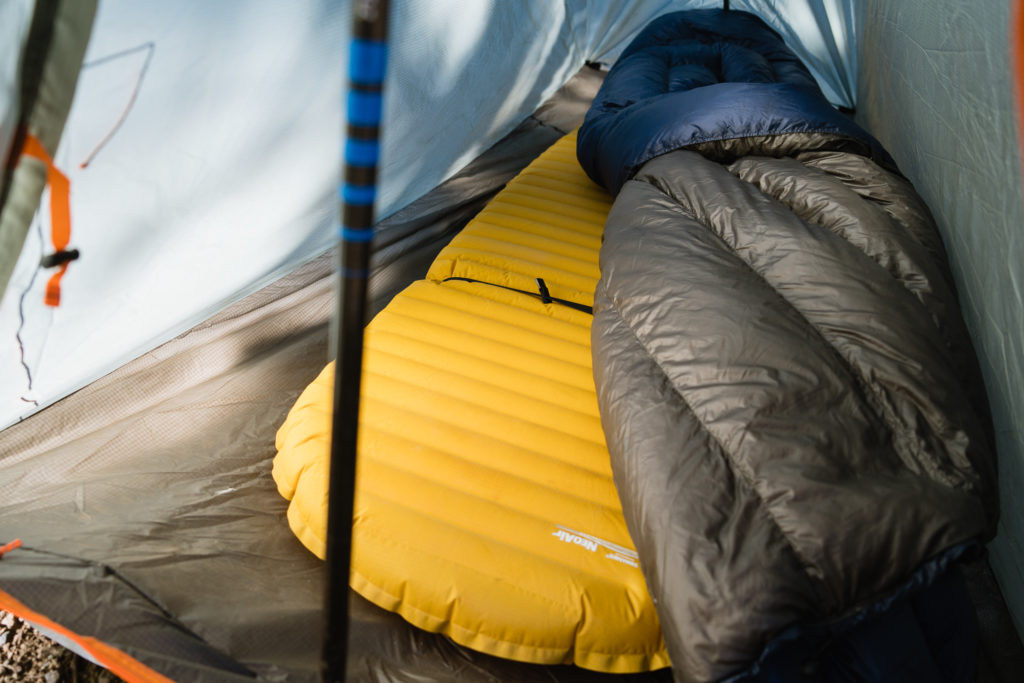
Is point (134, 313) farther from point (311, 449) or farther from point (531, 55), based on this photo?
point (531, 55)

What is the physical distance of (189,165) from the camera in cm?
102

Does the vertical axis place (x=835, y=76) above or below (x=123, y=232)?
above

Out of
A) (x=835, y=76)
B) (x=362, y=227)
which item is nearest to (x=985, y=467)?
(x=362, y=227)

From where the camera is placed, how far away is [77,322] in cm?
98

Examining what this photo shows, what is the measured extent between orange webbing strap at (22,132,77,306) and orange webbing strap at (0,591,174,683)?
1.19ft

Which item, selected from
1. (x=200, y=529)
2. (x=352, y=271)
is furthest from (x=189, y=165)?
(x=352, y=271)

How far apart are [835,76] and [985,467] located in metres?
2.38

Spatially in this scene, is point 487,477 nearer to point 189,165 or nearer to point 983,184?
point 189,165

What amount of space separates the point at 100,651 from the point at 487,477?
47cm

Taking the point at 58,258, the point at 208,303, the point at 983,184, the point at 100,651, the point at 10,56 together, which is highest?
the point at 10,56

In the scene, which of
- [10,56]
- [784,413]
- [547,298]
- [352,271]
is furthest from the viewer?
[547,298]

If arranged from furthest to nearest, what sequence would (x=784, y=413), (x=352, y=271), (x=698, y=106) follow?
1. (x=698, y=106)
2. (x=784, y=413)
3. (x=352, y=271)

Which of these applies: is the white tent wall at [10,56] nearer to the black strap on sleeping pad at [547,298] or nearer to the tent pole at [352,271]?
the tent pole at [352,271]

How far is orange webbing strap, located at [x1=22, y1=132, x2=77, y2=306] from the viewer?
0.77 meters
